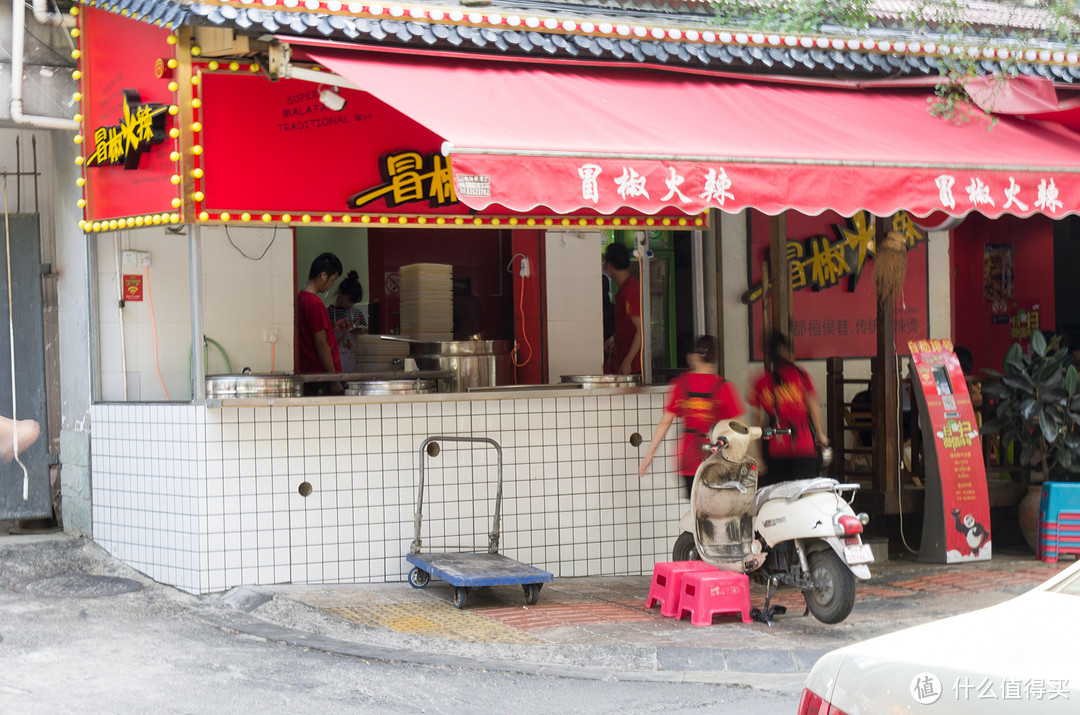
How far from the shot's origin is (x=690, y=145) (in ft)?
22.0

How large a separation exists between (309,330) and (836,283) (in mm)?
5043

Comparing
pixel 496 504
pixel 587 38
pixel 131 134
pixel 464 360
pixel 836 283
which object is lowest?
pixel 496 504

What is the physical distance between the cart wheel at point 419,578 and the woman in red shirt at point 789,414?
8.47ft

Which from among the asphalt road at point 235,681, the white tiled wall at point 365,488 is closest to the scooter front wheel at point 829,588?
the asphalt road at point 235,681

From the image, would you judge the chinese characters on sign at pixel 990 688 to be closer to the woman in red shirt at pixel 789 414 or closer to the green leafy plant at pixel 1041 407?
the woman in red shirt at pixel 789 414

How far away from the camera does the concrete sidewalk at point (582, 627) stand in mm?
6164

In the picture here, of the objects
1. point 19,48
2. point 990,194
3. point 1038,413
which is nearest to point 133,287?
point 19,48

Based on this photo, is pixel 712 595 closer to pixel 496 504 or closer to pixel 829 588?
pixel 829 588

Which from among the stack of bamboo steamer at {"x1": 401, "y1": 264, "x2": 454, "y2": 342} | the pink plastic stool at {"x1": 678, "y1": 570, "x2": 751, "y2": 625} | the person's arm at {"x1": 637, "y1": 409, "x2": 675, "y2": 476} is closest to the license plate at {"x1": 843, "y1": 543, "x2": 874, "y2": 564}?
the pink plastic stool at {"x1": 678, "y1": 570, "x2": 751, "y2": 625}

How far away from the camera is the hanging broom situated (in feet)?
30.3

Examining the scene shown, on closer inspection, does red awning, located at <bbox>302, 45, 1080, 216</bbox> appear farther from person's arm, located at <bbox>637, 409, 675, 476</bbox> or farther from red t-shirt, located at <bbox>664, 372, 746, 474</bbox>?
person's arm, located at <bbox>637, 409, 675, 476</bbox>

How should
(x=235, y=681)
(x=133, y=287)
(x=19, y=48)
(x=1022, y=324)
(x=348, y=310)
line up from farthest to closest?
(x=1022, y=324), (x=348, y=310), (x=133, y=287), (x=19, y=48), (x=235, y=681)

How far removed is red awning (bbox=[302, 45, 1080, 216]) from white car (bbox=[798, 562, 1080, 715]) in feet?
11.9

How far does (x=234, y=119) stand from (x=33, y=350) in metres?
3.03
